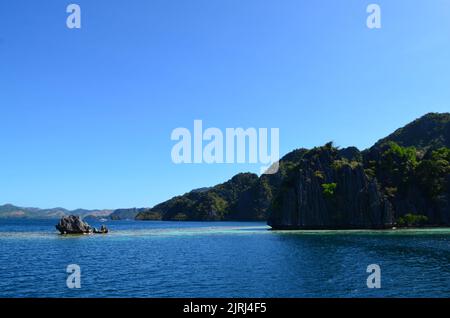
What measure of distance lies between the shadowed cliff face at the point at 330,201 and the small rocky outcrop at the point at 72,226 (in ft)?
253

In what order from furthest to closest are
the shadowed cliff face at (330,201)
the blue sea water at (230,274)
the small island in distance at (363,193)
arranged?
the small island in distance at (363,193) → the shadowed cliff face at (330,201) → the blue sea water at (230,274)

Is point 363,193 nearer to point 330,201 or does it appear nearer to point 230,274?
point 330,201

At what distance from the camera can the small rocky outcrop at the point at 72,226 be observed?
433ft

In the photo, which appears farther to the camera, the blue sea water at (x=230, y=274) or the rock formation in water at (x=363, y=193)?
the rock formation in water at (x=363, y=193)

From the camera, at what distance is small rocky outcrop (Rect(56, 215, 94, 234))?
132000 millimetres

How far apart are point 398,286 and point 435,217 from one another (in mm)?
147500

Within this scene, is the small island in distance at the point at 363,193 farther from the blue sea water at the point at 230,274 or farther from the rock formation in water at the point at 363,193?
the blue sea water at the point at 230,274

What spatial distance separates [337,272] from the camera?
49.2 metres

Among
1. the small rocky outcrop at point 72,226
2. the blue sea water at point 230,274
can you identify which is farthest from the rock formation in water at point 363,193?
the blue sea water at point 230,274

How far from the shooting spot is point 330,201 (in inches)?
6565

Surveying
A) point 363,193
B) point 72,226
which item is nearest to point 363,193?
point 363,193

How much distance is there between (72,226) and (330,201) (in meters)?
102

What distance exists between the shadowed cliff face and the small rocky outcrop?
253 feet
